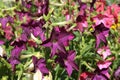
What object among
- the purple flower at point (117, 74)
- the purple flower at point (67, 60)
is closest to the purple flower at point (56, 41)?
the purple flower at point (67, 60)

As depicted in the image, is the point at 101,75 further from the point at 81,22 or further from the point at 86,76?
the point at 81,22

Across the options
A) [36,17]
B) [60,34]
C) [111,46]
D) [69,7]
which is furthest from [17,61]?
[69,7]

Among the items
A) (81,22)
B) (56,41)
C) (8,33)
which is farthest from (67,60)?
(8,33)

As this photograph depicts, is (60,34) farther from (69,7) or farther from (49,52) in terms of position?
(69,7)

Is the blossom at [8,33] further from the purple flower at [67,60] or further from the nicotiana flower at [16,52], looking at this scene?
the purple flower at [67,60]

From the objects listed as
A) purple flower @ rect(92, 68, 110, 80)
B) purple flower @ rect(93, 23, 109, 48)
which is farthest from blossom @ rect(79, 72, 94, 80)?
purple flower @ rect(93, 23, 109, 48)


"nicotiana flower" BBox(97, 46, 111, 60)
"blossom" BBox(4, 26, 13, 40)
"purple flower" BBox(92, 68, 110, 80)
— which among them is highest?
"blossom" BBox(4, 26, 13, 40)

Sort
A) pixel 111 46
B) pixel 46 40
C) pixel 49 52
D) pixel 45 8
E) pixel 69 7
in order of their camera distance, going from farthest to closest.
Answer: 1. pixel 69 7
2. pixel 111 46
3. pixel 45 8
4. pixel 49 52
5. pixel 46 40

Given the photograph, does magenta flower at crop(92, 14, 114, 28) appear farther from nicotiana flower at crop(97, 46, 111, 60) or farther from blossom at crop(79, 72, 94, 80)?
blossom at crop(79, 72, 94, 80)
